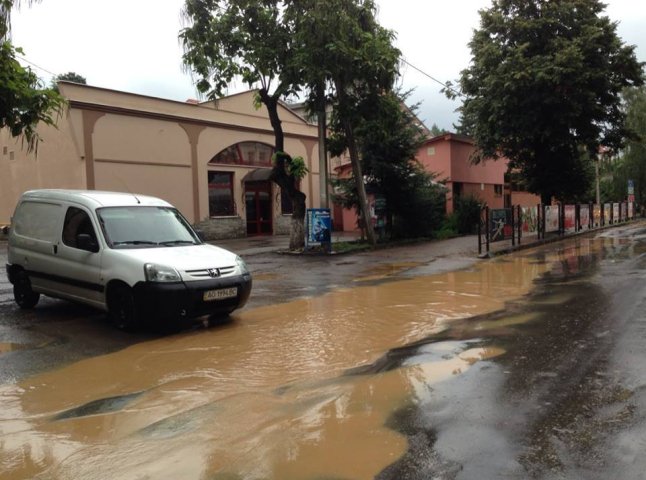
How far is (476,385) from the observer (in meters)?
4.93

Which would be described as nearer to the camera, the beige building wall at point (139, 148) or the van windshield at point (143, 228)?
the van windshield at point (143, 228)

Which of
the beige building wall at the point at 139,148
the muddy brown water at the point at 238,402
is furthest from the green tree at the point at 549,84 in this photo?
the muddy brown water at the point at 238,402

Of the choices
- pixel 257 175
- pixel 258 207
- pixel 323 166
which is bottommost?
pixel 258 207

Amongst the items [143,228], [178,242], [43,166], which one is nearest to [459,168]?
[43,166]

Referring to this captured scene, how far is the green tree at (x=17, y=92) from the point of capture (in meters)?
7.77

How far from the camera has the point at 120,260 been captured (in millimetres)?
7289

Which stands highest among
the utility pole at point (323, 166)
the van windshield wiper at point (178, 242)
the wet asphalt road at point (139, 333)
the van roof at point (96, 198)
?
the utility pole at point (323, 166)

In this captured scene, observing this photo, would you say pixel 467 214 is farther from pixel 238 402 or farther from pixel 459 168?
pixel 238 402

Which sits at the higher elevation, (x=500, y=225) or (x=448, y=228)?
(x=500, y=225)

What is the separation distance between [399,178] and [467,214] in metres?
6.57

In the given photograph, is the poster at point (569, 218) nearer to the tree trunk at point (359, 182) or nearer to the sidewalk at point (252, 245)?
the sidewalk at point (252, 245)

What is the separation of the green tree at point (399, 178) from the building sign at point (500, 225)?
3159mm

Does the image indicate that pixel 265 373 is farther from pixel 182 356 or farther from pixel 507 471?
pixel 507 471

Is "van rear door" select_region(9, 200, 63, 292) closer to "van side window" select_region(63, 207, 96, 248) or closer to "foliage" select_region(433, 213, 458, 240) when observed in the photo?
"van side window" select_region(63, 207, 96, 248)
